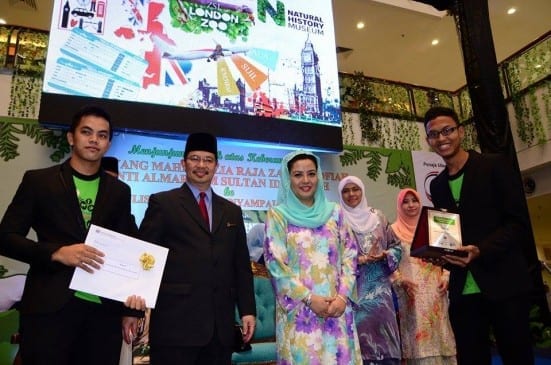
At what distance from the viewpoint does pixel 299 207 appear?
2064mm

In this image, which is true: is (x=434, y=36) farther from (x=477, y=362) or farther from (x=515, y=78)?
(x=477, y=362)

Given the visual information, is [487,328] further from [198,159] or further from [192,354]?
[198,159]

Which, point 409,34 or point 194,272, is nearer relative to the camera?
point 194,272

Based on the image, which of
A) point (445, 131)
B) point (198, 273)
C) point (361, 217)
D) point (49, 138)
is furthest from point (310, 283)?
point (49, 138)

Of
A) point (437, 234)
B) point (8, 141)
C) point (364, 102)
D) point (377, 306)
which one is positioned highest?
point (364, 102)

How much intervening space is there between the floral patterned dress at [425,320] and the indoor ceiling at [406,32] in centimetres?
580

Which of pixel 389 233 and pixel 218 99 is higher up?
pixel 218 99

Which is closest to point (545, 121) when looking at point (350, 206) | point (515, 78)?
point (515, 78)

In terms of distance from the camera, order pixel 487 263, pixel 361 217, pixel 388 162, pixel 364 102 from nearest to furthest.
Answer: pixel 487 263 → pixel 361 217 → pixel 388 162 → pixel 364 102

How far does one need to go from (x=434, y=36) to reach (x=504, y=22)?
1.33 metres

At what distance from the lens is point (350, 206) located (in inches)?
125

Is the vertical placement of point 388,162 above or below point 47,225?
above

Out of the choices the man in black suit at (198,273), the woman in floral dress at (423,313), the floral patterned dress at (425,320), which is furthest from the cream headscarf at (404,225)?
the man in black suit at (198,273)

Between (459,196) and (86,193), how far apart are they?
1686mm
